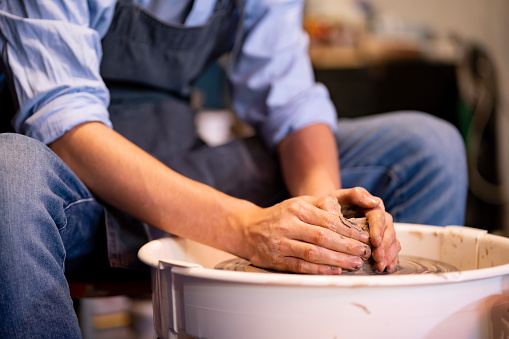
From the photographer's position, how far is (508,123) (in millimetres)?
2561

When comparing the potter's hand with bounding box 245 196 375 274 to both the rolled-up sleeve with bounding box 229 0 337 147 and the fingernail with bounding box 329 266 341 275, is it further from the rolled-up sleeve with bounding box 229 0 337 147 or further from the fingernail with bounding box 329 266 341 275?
the rolled-up sleeve with bounding box 229 0 337 147

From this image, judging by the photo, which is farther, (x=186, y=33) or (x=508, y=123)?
(x=508, y=123)

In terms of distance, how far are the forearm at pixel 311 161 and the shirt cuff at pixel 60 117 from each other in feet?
1.13

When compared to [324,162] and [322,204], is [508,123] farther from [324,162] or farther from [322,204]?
[322,204]

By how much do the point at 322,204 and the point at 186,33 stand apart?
0.46 m

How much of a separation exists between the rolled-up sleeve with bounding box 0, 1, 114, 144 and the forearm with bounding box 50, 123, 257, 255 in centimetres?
→ 3

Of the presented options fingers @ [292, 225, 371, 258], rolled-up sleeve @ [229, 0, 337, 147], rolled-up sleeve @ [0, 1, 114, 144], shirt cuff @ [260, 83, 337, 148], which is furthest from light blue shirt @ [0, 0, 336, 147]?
fingers @ [292, 225, 371, 258]

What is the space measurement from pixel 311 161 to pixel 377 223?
0.99ft

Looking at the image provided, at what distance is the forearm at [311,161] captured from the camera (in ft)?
2.86

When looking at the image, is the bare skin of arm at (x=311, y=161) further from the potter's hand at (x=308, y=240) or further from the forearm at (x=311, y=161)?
the potter's hand at (x=308, y=240)

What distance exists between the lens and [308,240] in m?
0.60

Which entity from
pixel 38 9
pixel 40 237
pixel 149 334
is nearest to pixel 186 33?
pixel 38 9

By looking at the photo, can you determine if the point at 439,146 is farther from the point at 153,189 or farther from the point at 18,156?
the point at 18,156

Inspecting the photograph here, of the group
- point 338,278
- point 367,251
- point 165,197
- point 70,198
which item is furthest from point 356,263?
point 70,198
